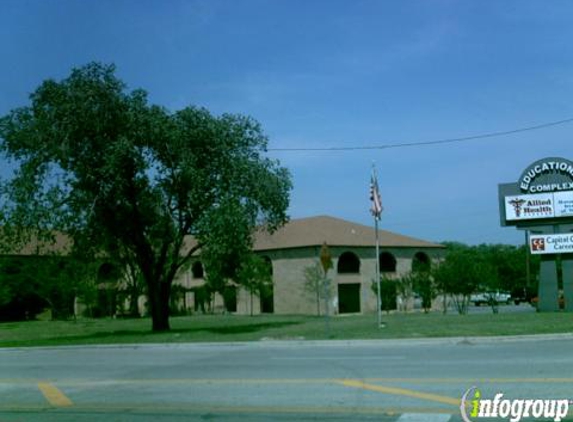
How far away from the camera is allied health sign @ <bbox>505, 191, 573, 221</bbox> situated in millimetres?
36594

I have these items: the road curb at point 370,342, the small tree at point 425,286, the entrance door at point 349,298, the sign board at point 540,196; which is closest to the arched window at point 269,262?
the entrance door at point 349,298

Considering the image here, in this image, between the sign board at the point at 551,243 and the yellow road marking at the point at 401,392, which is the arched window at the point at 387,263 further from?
the yellow road marking at the point at 401,392

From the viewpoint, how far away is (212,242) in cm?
2703

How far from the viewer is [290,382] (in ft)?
41.1

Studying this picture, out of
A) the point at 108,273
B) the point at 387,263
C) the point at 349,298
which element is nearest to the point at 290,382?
the point at 349,298

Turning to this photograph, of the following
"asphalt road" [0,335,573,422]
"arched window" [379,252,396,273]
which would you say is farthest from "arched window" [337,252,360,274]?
"asphalt road" [0,335,573,422]

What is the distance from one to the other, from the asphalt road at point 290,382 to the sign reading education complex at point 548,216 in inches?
650

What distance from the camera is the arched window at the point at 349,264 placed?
54.5 meters

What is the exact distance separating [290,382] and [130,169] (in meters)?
17.7

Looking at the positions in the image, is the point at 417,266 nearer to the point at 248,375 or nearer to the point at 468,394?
the point at 248,375

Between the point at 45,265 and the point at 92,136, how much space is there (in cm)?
2476

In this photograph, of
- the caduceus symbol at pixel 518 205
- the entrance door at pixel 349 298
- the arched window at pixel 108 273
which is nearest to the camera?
the caduceus symbol at pixel 518 205

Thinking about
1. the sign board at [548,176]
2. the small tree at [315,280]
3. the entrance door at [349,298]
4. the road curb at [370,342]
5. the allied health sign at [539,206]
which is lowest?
the road curb at [370,342]

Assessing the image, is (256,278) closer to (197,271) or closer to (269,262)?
(269,262)
